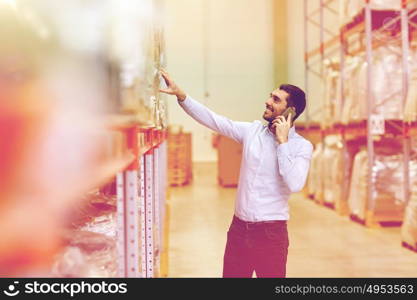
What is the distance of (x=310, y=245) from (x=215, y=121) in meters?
3.21

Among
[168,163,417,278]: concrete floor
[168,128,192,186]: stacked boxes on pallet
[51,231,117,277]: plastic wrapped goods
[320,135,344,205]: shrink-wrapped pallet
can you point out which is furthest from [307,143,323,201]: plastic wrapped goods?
[51,231,117,277]: plastic wrapped goods

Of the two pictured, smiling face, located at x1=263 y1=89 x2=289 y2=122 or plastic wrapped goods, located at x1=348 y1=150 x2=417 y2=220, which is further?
plastic wrapped goods, located at x1=348 y1=150 x2=417 y2=220

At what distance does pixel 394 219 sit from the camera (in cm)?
682

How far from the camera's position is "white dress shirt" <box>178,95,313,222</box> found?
2.65 m

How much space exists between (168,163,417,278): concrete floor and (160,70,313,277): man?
189 cm

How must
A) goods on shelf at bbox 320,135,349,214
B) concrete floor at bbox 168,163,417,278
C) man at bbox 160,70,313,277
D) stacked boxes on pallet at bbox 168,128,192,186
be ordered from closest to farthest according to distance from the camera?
man at bbox 160,70,313,277
concrete floor at bbox 168,163,417,278
goods on shelf at bbox 320,135,349,214
stacked boxes on pallet at bbox 168,128,192,186

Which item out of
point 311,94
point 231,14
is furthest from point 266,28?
point 311,94

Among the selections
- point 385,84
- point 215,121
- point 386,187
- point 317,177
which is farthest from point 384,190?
point 215,121

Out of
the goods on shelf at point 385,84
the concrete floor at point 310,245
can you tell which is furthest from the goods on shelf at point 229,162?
the goods on shelf at point 385,84

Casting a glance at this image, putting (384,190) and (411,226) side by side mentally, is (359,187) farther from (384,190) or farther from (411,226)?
(411,226)

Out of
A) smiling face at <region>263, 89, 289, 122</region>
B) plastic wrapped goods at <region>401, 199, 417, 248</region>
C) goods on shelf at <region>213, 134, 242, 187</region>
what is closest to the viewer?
smiling face at <region>263, 89, 289, 122</region>

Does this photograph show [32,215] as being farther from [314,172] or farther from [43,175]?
[314,172]

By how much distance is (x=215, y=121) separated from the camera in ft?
10.2

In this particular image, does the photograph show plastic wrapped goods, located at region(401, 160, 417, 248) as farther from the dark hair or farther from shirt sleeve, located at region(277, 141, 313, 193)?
shirt sleeve, located at region(277, 141, 313, 193)
